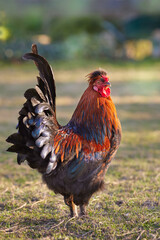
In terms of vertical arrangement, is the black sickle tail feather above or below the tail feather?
below

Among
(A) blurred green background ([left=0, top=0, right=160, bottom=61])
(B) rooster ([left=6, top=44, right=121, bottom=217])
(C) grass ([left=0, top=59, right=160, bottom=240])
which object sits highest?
(A) blurred green background ([left=0, top=0, right=160, bottom=61])

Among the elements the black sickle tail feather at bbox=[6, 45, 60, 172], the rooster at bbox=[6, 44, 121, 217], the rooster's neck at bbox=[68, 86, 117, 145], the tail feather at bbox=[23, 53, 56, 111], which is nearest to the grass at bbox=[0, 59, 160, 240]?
the rooster at bbox=[6, 44, 121, 217]

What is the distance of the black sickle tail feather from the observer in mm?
3277

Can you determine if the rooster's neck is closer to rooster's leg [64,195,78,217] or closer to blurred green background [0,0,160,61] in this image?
rooster's leg [64,195,78,217]

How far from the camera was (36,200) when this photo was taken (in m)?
4.43

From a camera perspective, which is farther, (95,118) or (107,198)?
(107,198)

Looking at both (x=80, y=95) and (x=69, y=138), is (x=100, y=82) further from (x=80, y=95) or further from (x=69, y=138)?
(x=80, y=95)

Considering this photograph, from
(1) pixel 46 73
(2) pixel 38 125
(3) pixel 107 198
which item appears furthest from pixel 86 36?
(2) pixel 38 125

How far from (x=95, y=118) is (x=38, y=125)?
63 cm

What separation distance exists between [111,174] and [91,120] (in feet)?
6.04

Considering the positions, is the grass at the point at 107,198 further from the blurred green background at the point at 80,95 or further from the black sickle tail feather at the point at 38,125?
the black sickle tail feather at the point at 38,125

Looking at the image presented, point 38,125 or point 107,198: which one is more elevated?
point 38,125

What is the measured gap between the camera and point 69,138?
11.7ft

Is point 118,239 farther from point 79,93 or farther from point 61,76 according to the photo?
point 61,76
